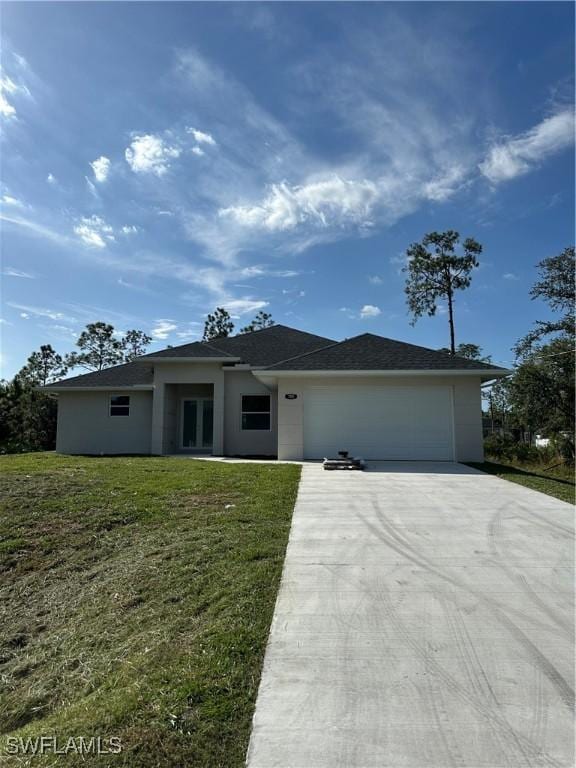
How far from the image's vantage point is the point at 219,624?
3.53 metres

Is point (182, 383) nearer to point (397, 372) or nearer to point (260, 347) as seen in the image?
point (260, 347)

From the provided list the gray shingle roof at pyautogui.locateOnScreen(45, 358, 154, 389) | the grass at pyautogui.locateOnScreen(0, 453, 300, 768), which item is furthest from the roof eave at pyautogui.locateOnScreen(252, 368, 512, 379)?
the gray shingle roof at pyautogui.locateOnScreen(45, 358, 154, 389)

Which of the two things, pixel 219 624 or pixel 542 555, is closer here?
pixel 219 624

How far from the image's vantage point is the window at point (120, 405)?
59.3ft

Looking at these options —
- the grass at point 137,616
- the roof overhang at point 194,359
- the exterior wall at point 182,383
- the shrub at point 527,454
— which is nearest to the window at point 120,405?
the exterior wall at point 182,383

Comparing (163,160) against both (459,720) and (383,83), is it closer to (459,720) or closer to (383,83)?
(383,83)

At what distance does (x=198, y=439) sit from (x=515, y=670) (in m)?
16.0

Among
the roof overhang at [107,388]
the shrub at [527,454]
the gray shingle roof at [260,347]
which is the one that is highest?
the gray shingle roof at [260,347]

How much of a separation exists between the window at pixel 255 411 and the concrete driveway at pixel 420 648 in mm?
10336

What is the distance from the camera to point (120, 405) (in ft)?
59.4

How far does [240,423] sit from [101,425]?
19.1 feet

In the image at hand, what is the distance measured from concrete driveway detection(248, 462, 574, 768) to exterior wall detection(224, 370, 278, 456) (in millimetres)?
10170

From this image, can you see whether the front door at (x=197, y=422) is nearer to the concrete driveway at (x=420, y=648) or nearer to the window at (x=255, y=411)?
the window at (x=255, y=411)

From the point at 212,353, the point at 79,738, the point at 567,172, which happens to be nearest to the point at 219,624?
the point at 79,738
